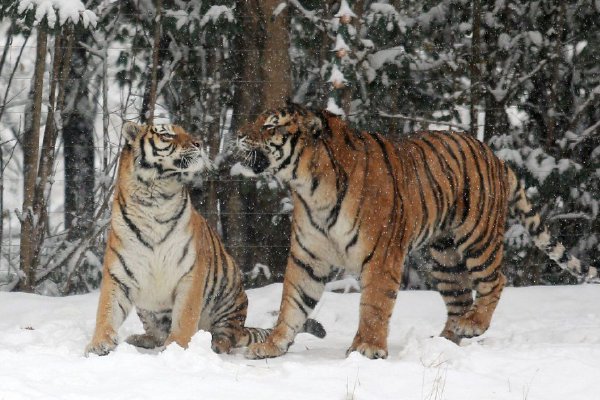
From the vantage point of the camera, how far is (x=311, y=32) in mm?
8336

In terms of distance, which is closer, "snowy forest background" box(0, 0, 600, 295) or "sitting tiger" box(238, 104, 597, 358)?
"sitting tiger" box(238, 104, 597, 358)

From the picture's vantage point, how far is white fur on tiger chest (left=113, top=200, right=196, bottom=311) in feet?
16.4

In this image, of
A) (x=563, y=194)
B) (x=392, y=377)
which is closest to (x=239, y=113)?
(x=563, y=194)

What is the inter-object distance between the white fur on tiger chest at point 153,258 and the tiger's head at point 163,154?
7.2 inches

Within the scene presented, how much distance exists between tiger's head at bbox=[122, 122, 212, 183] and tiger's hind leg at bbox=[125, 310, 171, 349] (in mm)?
782

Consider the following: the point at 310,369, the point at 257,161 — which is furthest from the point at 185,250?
the point at 310,369

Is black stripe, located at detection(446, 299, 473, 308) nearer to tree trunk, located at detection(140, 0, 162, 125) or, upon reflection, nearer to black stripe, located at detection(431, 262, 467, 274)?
black stripe, located at detection(431, 262, 467, 274)

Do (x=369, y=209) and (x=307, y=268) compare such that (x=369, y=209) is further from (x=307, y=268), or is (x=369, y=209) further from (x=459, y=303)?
(x=459, y=303)

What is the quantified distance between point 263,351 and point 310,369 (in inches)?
35.0

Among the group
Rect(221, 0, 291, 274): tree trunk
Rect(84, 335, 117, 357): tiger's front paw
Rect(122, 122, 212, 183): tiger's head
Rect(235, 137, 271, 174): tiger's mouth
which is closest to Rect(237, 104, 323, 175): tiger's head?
Rect(235, 137, 271, 174): tiger's mouth

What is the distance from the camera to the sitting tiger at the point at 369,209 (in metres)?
5.13

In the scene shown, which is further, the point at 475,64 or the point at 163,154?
the point at 475,64

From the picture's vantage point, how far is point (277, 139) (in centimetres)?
523

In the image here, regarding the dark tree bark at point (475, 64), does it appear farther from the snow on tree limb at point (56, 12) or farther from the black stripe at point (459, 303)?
the snow on tree limb at point (56, 12)
